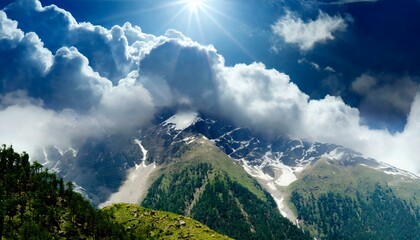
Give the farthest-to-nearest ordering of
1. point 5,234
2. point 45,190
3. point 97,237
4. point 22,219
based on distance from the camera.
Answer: point 45,190 → point 97,237 → point 22,219 → point 5,234

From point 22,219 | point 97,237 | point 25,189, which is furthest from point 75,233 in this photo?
point 25,189

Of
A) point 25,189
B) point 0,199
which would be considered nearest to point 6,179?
point 25,189

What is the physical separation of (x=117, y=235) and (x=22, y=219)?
139 feet

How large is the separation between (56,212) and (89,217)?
51.5ft

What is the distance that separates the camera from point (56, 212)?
613 ft

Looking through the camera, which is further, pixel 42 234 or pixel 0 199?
pixel 0 199

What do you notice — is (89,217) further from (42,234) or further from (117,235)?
(42,234)

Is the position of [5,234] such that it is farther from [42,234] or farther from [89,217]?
[89,217]

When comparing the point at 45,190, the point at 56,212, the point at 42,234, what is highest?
the point at 45,190

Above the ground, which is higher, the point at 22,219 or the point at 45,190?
the point at 45,190

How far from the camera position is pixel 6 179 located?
7712 inches

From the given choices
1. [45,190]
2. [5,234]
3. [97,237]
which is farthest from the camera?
[45,190]

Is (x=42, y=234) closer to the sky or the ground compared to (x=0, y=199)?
closer to the ground

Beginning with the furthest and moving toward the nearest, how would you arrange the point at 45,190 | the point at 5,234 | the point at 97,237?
the point at 45,190
the point at 97,237
the point at 5,234
